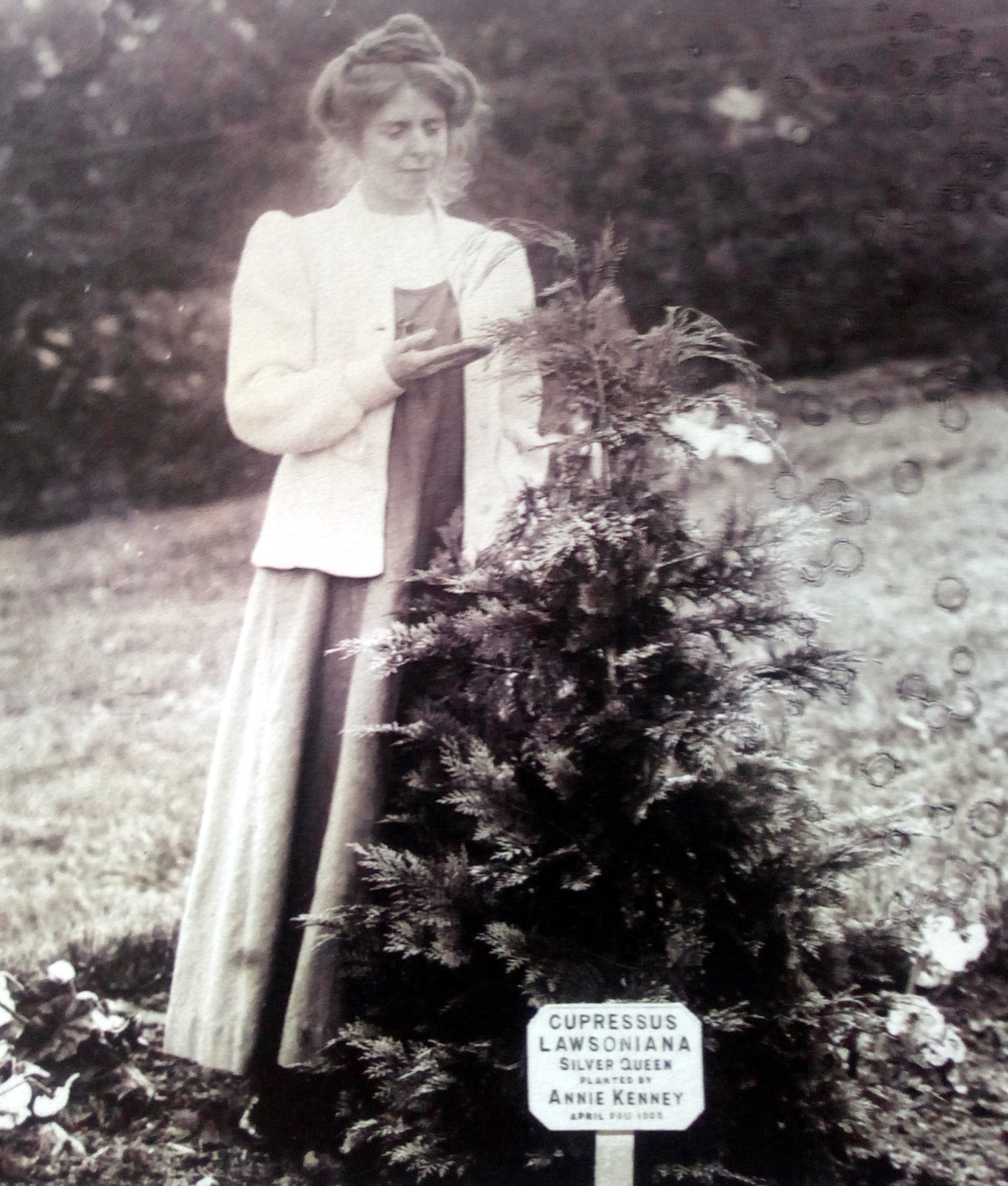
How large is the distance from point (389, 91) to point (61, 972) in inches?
106

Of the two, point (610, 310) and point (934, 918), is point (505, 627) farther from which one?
point (934, 918)

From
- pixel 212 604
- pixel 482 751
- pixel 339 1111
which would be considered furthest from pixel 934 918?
pixel 212 604

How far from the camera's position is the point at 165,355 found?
322 cm

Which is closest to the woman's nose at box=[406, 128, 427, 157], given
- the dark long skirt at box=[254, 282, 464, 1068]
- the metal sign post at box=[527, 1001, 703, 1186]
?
the dark long skirt at box=[254, 282, 464, 1068]

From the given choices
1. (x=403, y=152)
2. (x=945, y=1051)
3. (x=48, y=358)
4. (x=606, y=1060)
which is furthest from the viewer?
(x=48, y=358)

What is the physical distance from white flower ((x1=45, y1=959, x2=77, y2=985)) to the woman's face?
233 centimetres

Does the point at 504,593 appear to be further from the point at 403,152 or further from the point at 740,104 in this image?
the point at 740,104

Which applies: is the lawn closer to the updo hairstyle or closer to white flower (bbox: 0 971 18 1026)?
white flower (bbox: 0 971 18 1026)

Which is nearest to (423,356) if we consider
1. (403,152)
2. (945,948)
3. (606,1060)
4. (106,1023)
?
(403,152)

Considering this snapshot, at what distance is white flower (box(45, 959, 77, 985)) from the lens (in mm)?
3006

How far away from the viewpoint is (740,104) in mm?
3270

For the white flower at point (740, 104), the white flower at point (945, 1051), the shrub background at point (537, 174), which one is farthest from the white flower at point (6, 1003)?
the white flower at point (740, 104)

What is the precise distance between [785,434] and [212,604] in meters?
1.76

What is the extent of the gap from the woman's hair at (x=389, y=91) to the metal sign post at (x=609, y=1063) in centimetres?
228
